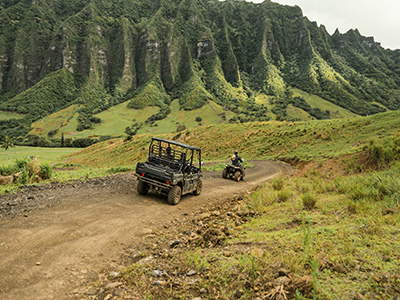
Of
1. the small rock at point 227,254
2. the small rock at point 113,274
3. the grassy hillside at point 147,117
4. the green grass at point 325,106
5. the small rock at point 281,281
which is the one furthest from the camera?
the green grass at point 325,106

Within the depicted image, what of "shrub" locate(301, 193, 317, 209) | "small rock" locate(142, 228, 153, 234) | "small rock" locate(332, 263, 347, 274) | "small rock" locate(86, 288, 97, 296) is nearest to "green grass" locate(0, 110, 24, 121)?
"small rock" locate(142, 228, 153, 234)

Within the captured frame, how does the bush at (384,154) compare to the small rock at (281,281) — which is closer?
the small rock at (281,281)

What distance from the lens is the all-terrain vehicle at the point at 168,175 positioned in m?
8.37

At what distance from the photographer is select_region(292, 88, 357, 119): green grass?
148 metres

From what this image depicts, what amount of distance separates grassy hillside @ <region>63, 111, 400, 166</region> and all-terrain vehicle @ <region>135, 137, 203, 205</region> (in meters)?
16.3

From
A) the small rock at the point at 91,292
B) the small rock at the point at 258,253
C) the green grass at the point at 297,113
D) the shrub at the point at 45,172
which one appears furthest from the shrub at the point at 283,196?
the green grass at the point at 297,113

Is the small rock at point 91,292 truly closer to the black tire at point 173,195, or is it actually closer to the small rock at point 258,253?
the small rock at point 258,253

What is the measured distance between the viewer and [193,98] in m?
166

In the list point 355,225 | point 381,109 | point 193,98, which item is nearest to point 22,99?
point 193,98

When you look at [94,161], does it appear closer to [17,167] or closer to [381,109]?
[17,167]

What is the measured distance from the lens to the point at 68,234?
16.6 feet

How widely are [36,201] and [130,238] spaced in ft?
14.9

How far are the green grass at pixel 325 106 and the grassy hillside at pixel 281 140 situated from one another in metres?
131

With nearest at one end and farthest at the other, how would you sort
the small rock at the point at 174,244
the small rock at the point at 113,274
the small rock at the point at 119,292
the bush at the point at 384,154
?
1. the small rock at the point at 119,292
2. the small rock at the point at 113,274
3. the small rock at the point at 174,244
4. the bush at the point at 384,154
